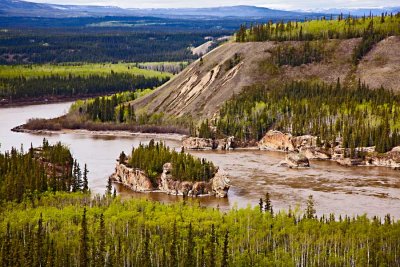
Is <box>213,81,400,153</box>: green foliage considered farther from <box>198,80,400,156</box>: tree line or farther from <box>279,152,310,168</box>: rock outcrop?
<box>279,152,310,168</box>: rock outcrop

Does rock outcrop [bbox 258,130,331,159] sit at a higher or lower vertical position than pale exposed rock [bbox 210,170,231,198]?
higher

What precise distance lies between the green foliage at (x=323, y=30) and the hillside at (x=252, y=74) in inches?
127

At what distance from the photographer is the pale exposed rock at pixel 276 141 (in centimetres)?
14512

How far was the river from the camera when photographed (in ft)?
335

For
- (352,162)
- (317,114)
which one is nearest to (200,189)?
(352,162)

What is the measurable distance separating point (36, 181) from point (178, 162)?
19923 millimetres

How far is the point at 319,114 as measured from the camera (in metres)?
149

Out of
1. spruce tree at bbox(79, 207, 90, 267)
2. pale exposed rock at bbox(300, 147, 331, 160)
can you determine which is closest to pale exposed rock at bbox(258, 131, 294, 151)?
pale exposed rock at bbox(300, 147, 331, 160)

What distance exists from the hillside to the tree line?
14.7 ft

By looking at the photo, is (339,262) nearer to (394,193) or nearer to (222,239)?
(222,239)

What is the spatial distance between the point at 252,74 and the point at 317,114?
102 feet

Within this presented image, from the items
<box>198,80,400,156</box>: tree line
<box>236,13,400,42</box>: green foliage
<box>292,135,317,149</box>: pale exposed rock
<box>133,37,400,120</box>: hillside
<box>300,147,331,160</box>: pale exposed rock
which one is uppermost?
<box>236,13,400,42</box>: green foliage

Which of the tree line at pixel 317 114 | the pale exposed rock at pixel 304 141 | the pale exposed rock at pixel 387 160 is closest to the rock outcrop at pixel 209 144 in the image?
the tree line at pixel 317 114

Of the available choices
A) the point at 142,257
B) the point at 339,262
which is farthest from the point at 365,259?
the point at 142,257
